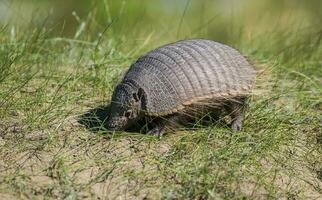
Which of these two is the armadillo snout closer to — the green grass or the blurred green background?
the green grass

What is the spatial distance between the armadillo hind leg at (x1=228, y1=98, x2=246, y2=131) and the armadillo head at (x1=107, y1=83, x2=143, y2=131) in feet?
2.45

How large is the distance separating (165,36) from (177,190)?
11.7ft

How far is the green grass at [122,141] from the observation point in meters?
4.73

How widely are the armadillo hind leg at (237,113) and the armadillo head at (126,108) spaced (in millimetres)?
746

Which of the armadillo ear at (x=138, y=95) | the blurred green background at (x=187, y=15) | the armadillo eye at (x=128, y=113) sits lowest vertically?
the blurred green background at (x=187, y=15)

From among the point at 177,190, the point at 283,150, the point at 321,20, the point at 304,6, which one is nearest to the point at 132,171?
the point at 177,190

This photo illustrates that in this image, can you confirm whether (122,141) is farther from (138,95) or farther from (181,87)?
(181,87)

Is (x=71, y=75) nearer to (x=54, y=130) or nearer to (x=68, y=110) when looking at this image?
(x=68, y=110)

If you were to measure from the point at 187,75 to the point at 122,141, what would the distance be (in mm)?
691

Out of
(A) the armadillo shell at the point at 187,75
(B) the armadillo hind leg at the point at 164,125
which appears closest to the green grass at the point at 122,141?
(B) the armadillo hind leg at the point at 164,125

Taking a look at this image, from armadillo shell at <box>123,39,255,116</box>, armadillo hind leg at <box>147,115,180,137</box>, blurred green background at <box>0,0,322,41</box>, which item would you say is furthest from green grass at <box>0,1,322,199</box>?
blurred green background at <box>0,0,322,41</box>

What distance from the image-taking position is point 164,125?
542cm

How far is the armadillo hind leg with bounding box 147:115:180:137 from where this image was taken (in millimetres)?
5391

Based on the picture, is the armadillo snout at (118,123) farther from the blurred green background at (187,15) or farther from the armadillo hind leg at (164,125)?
the blurred green background at (187,15)
